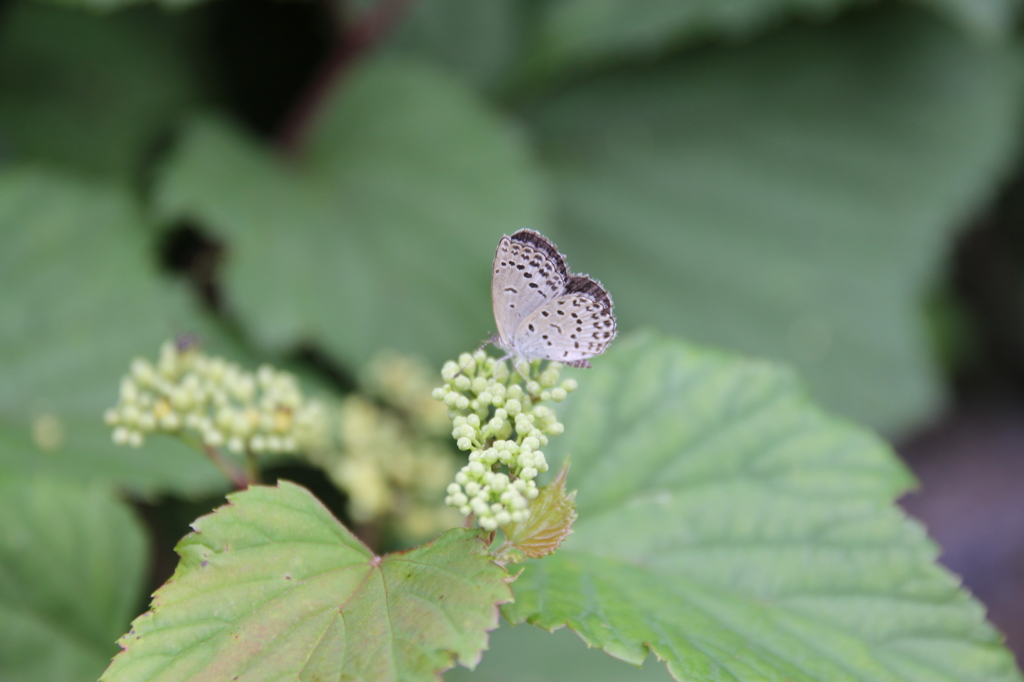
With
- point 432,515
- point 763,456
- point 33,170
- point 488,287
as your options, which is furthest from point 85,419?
point 763,456

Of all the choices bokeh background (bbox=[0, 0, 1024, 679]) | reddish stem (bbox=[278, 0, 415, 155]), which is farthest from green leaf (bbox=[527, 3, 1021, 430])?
reddish stem (bbox=[278, 0, 415, 155])

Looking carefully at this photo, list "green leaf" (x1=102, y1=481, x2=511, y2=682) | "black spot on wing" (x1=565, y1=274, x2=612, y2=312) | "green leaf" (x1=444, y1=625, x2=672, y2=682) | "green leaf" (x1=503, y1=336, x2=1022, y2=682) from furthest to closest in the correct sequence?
"green leaf" (x1=444, y1=625, x2=672, y2=682), "black spot on wing" (x1=565, y1=274, x2=612, y2=312), "green leaf" (x1=503, y1=336, x2=1022, y2=682), "green leaf" (x1=102, y1=481, x2=511, y2=682)

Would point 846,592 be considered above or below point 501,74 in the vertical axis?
below

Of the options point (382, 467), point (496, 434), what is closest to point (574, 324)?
point (496, 434)

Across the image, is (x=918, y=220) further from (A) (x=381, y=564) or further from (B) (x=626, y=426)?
(A) (x=381, y=564)

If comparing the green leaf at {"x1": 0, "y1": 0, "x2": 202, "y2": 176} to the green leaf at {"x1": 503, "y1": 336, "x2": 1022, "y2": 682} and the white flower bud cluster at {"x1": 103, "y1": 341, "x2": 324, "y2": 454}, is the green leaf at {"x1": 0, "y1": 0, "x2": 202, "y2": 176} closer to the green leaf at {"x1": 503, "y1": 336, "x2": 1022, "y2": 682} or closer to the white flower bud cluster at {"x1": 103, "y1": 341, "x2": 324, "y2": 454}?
the white flower bud cluster at {"x1": 103, "y1": 341, "x2": 324, "y2": 454}

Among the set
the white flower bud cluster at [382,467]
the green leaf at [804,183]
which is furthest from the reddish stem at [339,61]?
the white flower bud cluster at [382,467]

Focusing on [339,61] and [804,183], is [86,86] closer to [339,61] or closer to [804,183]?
[339,61]

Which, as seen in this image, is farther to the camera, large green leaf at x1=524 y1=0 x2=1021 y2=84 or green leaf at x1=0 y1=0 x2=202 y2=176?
large green leaf at x1=524 y1=0 x2=1021 y2=84
